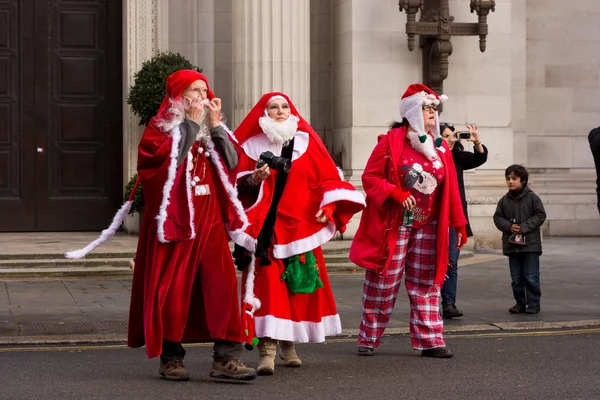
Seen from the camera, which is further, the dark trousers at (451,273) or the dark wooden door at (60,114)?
the dark wooden door at (60,114)

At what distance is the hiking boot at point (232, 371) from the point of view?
8273 mm

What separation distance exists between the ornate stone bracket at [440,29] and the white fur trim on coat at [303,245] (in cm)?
950

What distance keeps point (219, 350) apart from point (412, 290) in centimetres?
189

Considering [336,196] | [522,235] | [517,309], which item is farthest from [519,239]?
[336,196]

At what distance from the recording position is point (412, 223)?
9633mm

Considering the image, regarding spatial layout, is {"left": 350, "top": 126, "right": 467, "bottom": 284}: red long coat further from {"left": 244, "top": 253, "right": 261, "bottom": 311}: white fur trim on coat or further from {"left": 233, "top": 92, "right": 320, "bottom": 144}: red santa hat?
{"left": 244, "top": 253, "right": 261, "bottom": 311}: white fur trim on coat

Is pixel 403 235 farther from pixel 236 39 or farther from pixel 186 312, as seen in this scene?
pixel 236 39

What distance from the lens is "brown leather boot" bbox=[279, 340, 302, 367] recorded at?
902 cm

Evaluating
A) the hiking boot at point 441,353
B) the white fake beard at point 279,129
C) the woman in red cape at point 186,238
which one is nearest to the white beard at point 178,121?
the woman in red cape at point 186,238

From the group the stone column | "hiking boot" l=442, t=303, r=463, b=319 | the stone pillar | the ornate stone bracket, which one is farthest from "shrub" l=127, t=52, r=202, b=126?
"hiking boot" l=442, t=303, r=463, b=319

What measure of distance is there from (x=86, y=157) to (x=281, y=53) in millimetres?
3494

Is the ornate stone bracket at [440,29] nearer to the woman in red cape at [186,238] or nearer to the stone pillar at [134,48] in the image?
the stone pillar at [134,48]

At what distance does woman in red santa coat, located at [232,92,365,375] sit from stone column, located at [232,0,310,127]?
28.7 ft

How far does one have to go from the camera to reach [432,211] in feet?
31.7
